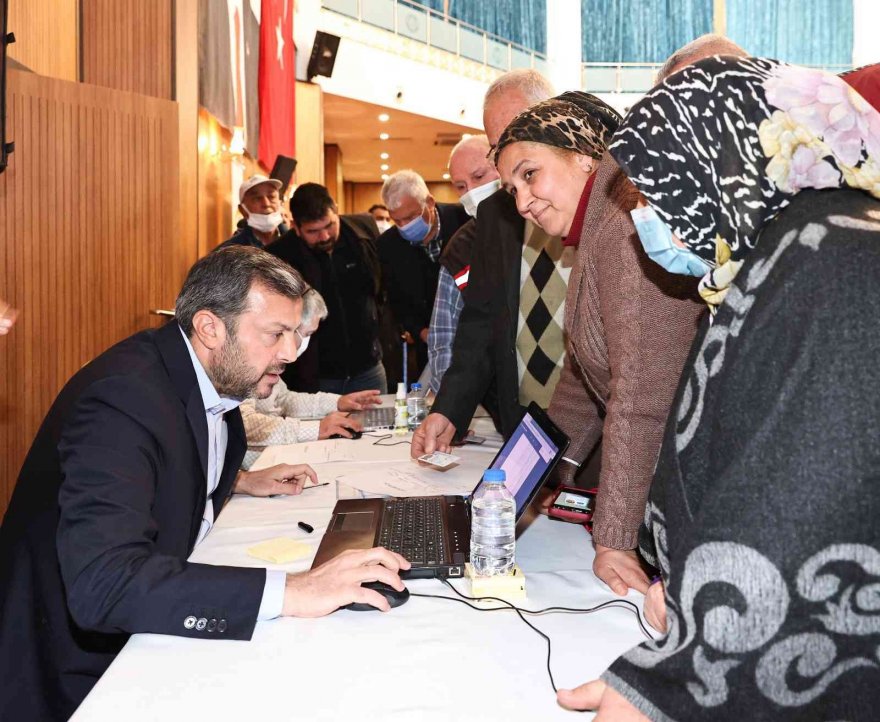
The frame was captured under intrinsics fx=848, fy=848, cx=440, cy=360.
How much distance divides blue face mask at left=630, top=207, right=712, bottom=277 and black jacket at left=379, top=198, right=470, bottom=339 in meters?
3.53

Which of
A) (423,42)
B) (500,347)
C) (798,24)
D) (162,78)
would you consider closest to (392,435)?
(500,347)

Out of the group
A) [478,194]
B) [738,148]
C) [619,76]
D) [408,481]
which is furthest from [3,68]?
[619,76]

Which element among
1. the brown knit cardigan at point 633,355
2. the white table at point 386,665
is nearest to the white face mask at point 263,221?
the brown knit cardigan at point 633,355

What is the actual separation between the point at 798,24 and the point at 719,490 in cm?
1576

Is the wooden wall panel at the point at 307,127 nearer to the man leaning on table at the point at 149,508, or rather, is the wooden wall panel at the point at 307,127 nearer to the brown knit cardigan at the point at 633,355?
the man leaning on table at the point at 149,508

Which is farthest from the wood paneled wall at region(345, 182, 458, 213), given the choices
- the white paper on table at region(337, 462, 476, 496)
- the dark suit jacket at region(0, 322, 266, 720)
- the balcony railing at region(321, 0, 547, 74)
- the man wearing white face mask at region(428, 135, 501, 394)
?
the dark suit jacket at region(0, 322, 266, 720)

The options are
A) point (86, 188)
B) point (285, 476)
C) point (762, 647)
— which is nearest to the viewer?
point (762, 647)

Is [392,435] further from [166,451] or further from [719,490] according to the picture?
[719,490]

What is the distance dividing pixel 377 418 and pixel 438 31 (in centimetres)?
920

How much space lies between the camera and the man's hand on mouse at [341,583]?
1268mm

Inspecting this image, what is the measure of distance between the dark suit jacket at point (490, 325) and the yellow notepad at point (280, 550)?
867 millimetres

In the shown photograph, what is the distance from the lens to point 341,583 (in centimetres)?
130

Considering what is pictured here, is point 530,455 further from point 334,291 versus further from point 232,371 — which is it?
point 334,291

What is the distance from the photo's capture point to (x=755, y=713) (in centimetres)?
79
